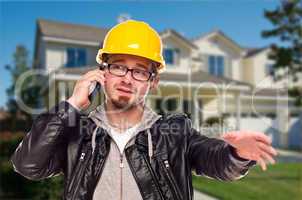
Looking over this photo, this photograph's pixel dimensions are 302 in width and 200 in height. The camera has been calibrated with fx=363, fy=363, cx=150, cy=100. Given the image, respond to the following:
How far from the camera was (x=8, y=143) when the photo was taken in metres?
11.4

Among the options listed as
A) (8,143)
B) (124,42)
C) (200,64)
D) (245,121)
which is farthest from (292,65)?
(124,42)

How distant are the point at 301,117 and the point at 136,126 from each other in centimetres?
2262

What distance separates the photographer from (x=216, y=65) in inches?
920

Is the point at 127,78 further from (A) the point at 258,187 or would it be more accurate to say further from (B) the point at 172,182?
(A) the point at 258,187

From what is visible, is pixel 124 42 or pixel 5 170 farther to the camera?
pixel 5 170

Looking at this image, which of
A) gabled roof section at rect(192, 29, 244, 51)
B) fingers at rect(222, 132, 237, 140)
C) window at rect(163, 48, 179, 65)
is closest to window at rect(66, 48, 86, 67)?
window at rect(163, 48, 179, 65)

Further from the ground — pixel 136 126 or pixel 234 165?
pixel 136 126

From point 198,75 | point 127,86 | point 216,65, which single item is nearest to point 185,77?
point 198,75

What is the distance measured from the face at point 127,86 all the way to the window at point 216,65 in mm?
21619

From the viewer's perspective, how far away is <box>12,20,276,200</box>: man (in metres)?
1.51

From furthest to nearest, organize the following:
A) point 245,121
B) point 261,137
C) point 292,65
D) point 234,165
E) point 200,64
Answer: point 200,64
point 245,121
point 292,65
point 234,165
point 261,137

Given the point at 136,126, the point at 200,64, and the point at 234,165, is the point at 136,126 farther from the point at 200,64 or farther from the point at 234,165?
the point at 200,64

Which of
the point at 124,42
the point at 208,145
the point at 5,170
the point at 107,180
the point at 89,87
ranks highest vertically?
the point at 124,42

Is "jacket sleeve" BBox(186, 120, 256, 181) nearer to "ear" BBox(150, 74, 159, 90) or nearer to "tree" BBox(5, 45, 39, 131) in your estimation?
"ear" BBox(150, 74, 159, 90)
